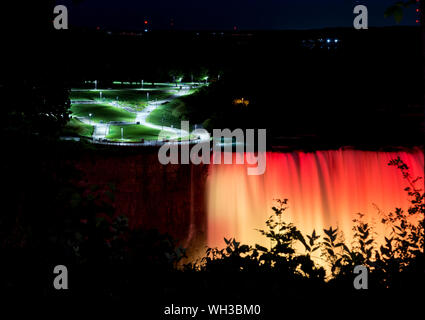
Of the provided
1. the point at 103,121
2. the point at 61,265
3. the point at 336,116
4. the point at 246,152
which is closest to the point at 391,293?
the point at 61,265

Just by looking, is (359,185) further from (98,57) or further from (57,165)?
(98,57)

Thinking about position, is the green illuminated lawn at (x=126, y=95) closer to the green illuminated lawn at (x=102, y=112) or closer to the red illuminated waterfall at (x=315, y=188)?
the green illuminated lawn at (x=102, y=112)

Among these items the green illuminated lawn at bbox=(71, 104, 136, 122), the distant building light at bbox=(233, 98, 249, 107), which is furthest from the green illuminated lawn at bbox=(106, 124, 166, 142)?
the distant building light at bbox=(233, 98, 249, 107)

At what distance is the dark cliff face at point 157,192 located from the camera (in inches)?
420

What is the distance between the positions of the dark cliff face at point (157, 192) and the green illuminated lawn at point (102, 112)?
378cm

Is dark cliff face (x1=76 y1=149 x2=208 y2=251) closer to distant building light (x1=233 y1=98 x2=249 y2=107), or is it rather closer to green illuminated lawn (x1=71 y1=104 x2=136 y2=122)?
green illuminated lawn (x1=71 y1=104 x2=136 y2=122)

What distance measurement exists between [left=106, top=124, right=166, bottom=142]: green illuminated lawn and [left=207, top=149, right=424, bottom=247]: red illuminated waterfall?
8.87 feet

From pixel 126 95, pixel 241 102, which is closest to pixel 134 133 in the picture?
pixel 126 95

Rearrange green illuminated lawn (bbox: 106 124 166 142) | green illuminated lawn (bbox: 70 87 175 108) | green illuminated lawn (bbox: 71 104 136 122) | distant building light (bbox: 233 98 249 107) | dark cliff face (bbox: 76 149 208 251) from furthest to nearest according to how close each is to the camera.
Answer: distant building light (bbox: 233 98 249 107) < green illuminated lawn (bbox: 70 87 175 108) < green illuminated lawn (bbox: 71 104 136 122) < green illuminated lawn (bbox: 106 124 166 142) < dark cliff face (bbox: 76 149 208 251)

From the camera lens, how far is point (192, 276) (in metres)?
3.05

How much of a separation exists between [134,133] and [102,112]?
231cm

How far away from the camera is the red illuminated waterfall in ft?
36.6

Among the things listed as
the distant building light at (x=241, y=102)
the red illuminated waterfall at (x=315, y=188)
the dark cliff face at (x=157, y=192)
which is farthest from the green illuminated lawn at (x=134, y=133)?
the distant building light at (x=241, y=102)

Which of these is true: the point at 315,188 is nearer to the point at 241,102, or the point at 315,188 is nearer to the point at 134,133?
the point at 134,133
